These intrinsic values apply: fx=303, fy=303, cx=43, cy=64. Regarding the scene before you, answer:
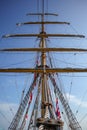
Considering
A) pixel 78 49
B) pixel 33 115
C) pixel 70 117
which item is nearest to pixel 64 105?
pixel 70 117

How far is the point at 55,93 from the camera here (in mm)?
40781

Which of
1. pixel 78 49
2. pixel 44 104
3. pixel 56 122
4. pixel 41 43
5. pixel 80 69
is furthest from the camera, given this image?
pixel 41 43

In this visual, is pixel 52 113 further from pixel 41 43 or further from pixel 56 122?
pixel 41 43

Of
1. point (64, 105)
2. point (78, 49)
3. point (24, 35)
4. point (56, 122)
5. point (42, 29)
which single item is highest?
point (42, 29)

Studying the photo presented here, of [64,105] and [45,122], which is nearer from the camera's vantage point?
[45,122]

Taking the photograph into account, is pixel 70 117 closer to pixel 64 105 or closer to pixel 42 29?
pixel 64 105

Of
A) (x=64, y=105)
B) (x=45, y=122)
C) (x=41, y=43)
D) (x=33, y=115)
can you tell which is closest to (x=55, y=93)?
(x=64, y=105)

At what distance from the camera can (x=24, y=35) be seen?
40844 mm

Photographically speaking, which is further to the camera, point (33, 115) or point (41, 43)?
point (41, 43)

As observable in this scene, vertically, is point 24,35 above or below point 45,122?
above

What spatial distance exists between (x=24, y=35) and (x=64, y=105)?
35.2 feet

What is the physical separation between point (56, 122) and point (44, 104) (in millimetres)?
5233

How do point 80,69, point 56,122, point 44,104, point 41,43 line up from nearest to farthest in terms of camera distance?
1. point 56,122
2. point 44,104
3. point 80,69
4. point 41,43

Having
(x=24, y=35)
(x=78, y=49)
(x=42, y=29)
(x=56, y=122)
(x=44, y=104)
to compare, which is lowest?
(x=56, y=122)
